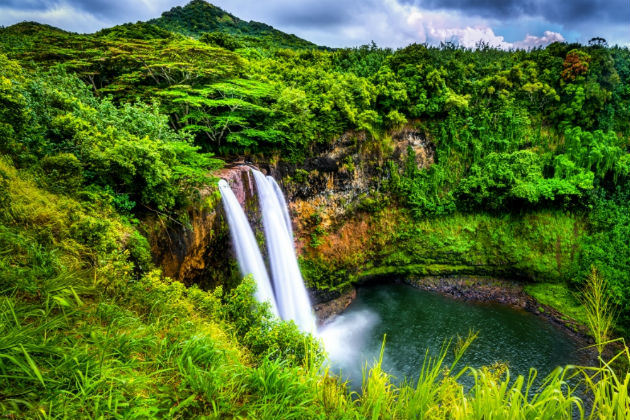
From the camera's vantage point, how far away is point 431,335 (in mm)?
12094

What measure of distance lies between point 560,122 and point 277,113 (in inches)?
606

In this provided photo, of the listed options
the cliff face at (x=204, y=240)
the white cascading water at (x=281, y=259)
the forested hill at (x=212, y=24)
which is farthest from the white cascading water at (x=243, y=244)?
the forested hill at (x=212, y=24)

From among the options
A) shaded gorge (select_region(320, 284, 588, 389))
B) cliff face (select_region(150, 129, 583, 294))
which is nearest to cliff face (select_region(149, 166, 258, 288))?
cliff face (select_region(150, 129, 583, 294))

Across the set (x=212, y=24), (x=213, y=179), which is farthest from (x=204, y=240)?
(x=212, y=24)

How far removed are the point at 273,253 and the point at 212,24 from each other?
27692 millimetres

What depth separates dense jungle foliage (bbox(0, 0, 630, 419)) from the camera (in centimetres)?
213

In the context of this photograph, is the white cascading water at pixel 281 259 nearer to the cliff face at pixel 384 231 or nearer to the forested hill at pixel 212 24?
the cliff face at pixel 384 231

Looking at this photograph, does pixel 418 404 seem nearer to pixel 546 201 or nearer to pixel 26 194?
pixel 26 194

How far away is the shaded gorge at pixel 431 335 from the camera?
1066 centimetres

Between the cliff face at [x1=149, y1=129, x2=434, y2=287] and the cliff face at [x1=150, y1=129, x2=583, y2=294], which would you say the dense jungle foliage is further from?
the cliff face at [x1=149, y1=129, x2=434, y2=287]

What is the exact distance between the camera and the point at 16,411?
1758 mm

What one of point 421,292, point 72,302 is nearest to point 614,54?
point 421,292

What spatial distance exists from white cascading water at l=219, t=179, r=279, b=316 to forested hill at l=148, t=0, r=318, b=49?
73.0 feet

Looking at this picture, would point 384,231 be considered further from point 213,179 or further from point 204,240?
point 213,179
